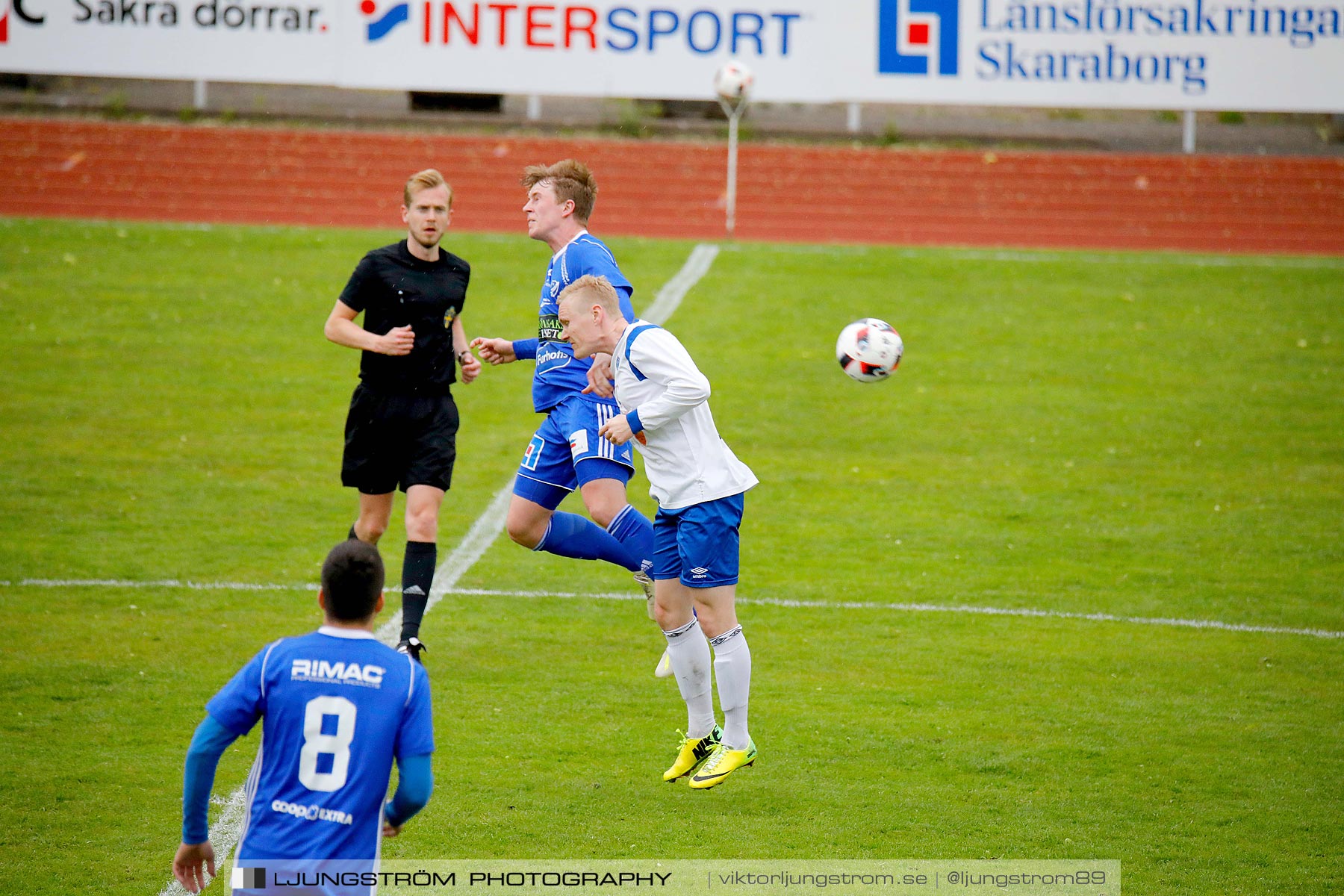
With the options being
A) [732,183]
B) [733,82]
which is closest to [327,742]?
[733,82]

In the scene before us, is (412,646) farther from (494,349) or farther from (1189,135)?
(1189,135)

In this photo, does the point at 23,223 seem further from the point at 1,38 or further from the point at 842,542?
the point at 842,542

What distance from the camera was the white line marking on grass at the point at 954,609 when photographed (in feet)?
27.3

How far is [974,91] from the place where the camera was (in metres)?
22.1

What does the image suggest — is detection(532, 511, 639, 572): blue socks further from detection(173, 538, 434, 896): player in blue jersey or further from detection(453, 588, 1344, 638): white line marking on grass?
detection(173, 538, 434, 896): player in blue jersey

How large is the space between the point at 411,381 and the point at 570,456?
98 centimetres

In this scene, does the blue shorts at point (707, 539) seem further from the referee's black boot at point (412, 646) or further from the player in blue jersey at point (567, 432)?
the referee's black boot at point (412, 646)

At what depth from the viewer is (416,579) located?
7.02 m

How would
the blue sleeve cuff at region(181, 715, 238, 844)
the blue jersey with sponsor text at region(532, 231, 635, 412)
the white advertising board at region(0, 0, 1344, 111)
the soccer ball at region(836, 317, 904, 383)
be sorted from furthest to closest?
the white advertising board at region(0, 0, 1344, 111) → the soccer ball at region(836, 317, 904, 383) → the blue jersey with sponsor text at region(532, 231, 635, 412) → the blue sleeve cuff at region(181, 715, 238, 844)

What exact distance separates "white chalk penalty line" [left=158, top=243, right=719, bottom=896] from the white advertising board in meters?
4.62

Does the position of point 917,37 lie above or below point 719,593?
above

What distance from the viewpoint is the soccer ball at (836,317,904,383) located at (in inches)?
289

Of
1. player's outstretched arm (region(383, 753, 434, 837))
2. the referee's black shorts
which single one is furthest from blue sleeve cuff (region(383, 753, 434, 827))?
the referee's black shorts

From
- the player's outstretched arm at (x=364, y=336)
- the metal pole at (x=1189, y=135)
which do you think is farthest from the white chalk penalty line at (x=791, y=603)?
the metal pole at (x=1189, y=135)
